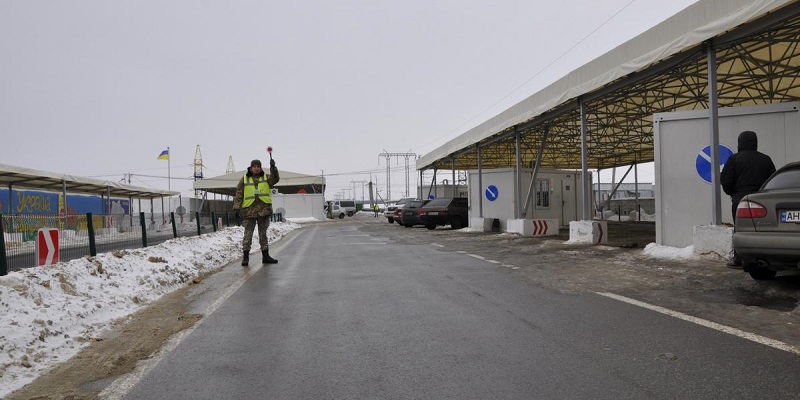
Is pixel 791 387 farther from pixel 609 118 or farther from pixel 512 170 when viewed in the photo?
pixel 609 118

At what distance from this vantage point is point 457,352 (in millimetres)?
4117

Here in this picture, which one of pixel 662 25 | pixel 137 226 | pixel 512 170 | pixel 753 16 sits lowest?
pixel 137 226

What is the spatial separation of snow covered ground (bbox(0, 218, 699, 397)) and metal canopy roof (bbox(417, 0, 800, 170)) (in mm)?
3783

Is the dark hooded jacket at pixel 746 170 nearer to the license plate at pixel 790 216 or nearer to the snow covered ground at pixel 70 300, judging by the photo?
the license plate at pixel 790 216

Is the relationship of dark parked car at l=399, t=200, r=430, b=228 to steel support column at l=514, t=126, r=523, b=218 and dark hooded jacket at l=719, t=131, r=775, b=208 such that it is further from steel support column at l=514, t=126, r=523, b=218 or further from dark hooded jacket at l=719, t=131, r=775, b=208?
Result: dark hooded jacket at l=719, t=131, r=775, b=208

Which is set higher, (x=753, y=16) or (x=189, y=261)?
(x=753, y=16)

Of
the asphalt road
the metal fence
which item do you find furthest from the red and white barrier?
the asphalt road

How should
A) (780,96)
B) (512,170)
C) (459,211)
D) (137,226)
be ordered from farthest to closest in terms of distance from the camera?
1. (459,211)
2. (512,170)
3. (780,96)
4. (137,226)

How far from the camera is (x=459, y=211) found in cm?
2491

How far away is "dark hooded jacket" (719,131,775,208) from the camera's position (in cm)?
711

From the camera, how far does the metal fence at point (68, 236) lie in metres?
6.71

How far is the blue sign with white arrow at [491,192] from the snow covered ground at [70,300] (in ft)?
40.0

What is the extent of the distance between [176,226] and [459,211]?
46.3ft

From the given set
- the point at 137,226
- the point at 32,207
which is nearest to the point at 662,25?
the point at 137,226
